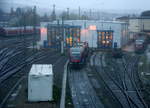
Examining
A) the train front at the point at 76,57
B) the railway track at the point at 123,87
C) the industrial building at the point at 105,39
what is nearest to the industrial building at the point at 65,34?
the industrial building at the point at 105,39

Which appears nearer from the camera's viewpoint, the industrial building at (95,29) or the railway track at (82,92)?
the railway track at (82,92)

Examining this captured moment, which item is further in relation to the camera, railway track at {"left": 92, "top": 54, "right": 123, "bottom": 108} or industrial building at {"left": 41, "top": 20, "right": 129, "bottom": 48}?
industrial building at {"left": 41, "top": 20, "right": 129, "bottom": 48}

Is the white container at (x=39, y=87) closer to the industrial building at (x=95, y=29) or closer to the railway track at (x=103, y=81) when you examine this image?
the railway track at (x=103, y=81)

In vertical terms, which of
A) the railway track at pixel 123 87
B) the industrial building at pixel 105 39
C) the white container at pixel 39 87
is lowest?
the railway track at pixel 123 87

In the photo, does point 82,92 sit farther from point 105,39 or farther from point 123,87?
point 105,39

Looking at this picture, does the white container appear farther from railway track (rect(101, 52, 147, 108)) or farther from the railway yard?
railway track (rect(101, 52, 147, 108))

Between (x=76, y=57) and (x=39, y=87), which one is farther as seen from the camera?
(x=76, y=57)

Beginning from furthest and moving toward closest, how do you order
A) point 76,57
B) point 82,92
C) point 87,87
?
point 76,57, point 87,87, point 82,92

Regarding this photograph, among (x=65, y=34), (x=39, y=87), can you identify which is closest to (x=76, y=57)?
(x=39, y=87)

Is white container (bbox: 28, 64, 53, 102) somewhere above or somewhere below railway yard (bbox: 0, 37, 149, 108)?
above

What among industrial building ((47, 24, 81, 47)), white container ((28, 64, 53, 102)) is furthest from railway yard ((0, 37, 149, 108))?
industrial building ((47, 24, 81, 47))

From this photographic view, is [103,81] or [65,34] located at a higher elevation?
[65,34]

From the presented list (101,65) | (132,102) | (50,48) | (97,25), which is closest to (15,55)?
(50,48)

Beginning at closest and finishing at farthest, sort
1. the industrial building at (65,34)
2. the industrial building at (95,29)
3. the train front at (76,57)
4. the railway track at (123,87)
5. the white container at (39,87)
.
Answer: the white container at (39,87), the railway track at (123,87), the train front at (76,57), the industrial building at (95,29), the industrial building at (65,34)
